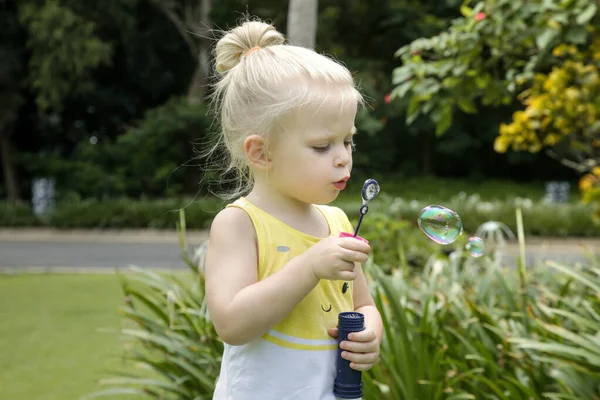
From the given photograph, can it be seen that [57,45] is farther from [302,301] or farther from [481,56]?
[302,301]

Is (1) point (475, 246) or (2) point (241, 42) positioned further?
(1) point (475, 246)

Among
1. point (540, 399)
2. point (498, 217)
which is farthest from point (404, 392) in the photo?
point (498, 217)

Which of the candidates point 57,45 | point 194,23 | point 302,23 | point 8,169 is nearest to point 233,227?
point 302,23

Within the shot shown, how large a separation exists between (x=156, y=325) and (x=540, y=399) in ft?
5.87

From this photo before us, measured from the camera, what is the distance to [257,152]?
175 cm

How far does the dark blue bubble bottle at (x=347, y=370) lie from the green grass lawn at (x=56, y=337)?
2209mm

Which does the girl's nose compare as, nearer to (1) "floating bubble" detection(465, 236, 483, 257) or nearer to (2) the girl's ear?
(2) the girl's ear

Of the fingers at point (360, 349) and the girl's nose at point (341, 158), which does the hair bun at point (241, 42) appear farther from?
the fingers at point (360, 349)

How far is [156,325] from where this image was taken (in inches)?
142

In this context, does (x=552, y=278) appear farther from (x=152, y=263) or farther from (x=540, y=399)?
(x=152, y=263)

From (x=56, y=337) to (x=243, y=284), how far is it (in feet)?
15.5

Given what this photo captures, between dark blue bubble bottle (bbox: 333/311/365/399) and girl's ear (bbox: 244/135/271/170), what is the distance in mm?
392

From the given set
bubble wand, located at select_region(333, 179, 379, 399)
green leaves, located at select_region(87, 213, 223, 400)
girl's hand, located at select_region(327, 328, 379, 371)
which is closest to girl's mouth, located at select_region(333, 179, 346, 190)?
bubble wand, located at select_region(333, 179, 379, 399)

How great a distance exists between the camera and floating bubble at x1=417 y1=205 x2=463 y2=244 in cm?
203
